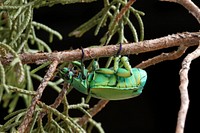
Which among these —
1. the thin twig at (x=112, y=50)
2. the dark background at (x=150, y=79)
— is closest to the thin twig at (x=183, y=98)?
the thin twig at (x=112, y=50)

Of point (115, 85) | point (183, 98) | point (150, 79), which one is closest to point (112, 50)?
point (115, 85)

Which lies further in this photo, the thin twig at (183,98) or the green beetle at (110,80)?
the green beetle at (110,80)

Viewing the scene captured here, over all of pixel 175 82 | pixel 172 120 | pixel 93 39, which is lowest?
pixel 172 120

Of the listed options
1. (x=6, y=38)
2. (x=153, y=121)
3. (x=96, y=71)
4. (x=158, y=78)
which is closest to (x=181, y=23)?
(x=158, y=78)

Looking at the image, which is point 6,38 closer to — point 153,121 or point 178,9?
point 178,9

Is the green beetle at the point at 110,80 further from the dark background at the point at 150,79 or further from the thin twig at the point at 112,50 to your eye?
the dark background at the point at 150,79
